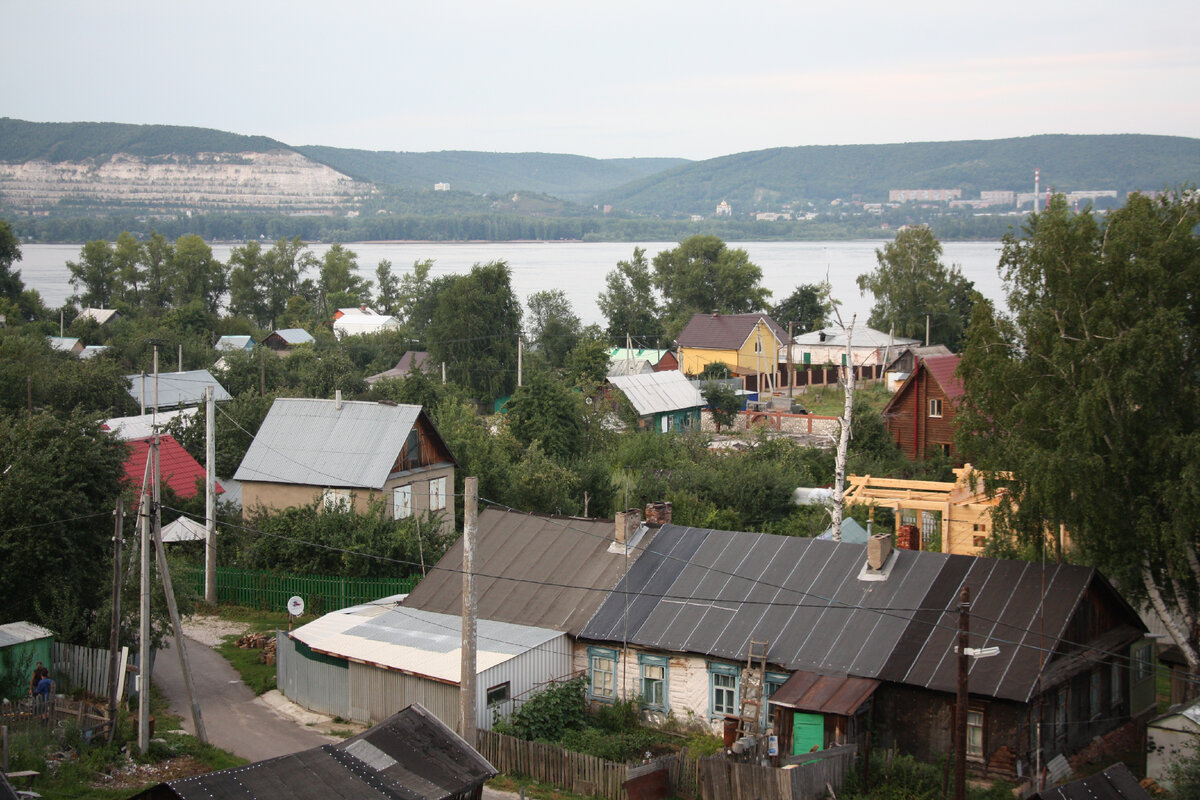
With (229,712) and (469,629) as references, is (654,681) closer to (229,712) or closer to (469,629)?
(469,629)

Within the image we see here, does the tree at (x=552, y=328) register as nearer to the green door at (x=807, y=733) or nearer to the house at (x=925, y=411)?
the house at (x=925, y=411)

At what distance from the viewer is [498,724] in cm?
1862

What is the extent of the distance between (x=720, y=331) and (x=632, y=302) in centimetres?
2106

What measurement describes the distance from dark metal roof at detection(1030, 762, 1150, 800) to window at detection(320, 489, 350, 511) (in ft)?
63.2

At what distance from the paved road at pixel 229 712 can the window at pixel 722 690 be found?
6772 millimetres

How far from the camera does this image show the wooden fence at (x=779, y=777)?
50.3 ft

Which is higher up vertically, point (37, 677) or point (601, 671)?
point (37, 677)

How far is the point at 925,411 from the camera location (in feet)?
141

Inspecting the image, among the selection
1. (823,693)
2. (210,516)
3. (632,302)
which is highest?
(632,302)

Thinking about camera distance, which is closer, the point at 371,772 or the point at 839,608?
the point at 371,772

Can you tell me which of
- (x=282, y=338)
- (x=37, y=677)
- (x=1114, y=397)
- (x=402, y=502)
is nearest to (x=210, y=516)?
(x=402, y=502)

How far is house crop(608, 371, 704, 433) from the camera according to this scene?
50906mm

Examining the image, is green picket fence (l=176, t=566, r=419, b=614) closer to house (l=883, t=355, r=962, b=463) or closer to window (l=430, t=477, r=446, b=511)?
window (l=430, t=477, r=446, b=511)

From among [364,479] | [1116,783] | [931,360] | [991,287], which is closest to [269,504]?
[364,479]
